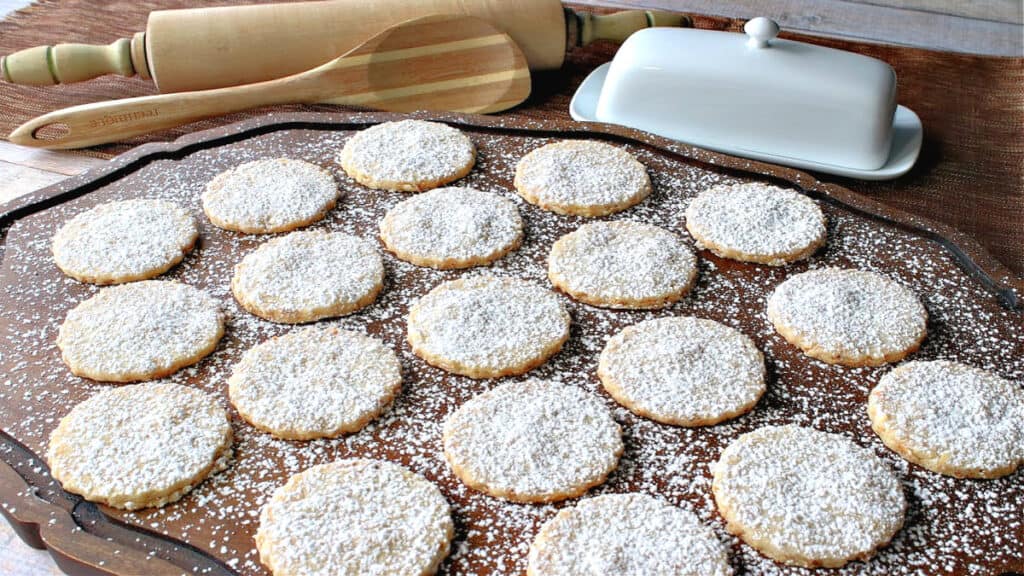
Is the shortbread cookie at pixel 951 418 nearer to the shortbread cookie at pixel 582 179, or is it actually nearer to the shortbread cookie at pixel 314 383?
the shortbread cookie at pixel 582 179

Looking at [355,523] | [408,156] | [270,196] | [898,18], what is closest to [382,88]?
[408,156]

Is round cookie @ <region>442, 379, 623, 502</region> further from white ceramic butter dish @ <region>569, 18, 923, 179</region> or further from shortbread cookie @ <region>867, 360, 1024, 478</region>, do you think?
white ceramic butter dish @ <region>569, 18, 923, 179</region>

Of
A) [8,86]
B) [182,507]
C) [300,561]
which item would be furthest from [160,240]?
[8,86]

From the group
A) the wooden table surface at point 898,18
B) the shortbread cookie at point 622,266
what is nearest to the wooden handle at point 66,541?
the shortbread cookie at point 622,266

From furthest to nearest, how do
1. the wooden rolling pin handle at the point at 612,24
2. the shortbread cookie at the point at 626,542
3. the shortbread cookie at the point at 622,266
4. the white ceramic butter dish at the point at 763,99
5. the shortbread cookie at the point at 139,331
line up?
the wooden rolling pin handle at the point at 612,24 < the white ceramic butter dish at the point at 763,99 < the shortbread cookie at the point at 622,266 < the shortbread cookie at the point at 139,331 < the shortbread cookie at the point at 626,542

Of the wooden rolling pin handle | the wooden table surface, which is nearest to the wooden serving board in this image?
the wooden rolling pin handle

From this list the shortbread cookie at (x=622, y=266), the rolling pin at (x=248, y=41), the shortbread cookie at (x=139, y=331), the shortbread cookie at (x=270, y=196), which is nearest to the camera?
the shortbread cookie at (x=139, y=331)

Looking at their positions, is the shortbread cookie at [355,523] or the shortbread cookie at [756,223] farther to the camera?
the shortbread cookie at [756,223]
